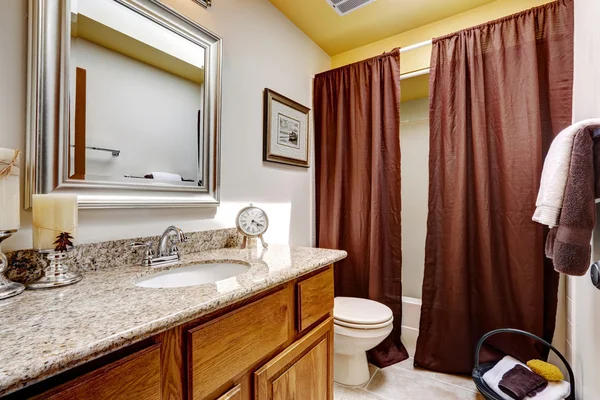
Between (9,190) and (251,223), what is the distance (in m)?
0.91

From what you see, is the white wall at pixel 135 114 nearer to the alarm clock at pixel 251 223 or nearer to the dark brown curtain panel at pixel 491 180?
the alarm clock at pixel 251 223

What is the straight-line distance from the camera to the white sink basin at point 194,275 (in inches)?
38.4

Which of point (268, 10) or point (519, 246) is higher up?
point (268, 10)

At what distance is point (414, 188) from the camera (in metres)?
2.35

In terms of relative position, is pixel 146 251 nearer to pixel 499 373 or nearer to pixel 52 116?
pixel 52 116

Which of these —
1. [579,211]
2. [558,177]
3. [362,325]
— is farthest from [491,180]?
[362,325]

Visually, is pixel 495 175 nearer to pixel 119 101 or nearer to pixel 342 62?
pixel 342 62

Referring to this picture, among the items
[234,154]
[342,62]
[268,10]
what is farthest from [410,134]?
[234,154]

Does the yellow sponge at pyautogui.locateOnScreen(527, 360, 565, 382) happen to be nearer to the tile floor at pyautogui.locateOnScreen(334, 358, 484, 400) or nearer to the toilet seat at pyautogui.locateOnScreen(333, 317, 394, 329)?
the tile floor at pyautogui.locateOnScreen(334, 358, 484, 400)

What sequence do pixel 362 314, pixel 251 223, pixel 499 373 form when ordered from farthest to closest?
pixel 362 314, pixel 251 223, pixel 499 373

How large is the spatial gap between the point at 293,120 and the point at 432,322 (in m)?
1.63

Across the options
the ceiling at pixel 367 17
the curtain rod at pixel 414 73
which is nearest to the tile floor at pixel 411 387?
the curtain rod at pixel 414 73

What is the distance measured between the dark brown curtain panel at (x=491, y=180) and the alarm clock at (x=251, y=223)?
1.08 meters

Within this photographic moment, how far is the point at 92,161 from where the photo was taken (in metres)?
0.96
